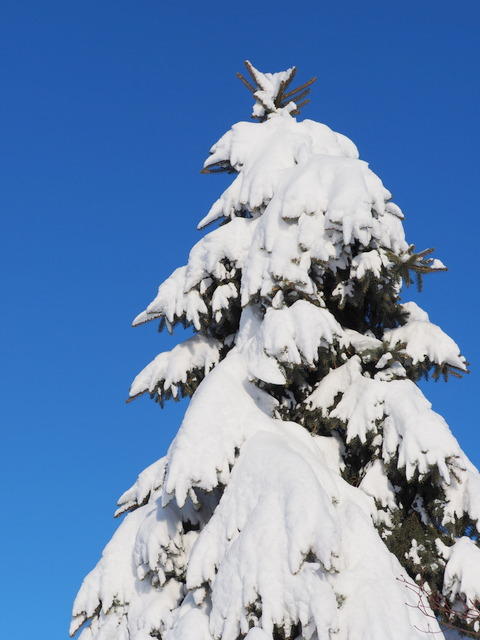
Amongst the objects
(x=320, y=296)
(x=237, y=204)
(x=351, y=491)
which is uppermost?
(x=237, y=204)

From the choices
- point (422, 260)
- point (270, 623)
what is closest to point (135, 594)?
point (270, 623)

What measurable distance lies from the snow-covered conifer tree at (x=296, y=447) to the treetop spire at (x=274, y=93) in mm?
1577

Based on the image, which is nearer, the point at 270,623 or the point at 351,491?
the point at 270,623

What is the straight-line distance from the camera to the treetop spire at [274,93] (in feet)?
47.2

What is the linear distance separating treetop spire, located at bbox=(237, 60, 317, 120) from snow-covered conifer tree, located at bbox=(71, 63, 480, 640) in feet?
5.17

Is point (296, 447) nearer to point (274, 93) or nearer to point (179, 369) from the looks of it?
point (179, 369)

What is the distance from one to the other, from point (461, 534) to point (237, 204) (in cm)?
618

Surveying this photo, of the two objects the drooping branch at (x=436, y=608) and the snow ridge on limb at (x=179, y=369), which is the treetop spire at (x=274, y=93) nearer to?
the snow ridge on limb at (x=179, y=369)

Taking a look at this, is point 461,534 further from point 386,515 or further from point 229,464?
point 229,464

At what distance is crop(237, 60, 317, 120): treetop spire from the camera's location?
14.4 metres

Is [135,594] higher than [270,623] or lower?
higher

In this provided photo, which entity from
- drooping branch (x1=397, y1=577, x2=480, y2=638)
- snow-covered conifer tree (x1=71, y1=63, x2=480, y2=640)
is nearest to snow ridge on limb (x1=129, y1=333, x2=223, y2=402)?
snow-covered conifer tree (x1=71, y1=63, x2=480, y2=640)

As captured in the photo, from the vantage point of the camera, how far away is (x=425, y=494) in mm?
10070

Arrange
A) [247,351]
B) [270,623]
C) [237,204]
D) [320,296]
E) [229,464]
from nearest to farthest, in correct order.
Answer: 1. [270,623]
2. [229,464]
3. [247,351]
4. [320,296]
5. [237,204]
